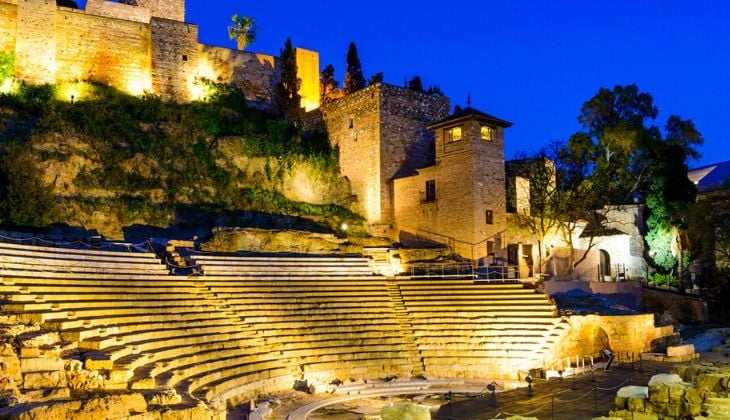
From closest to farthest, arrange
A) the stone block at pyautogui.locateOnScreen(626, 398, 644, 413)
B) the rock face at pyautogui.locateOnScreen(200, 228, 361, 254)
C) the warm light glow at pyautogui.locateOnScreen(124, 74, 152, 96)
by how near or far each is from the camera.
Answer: the stone block at pyautogui.locateOnScreen(626, 398, 644, 413), the rock face at pyautogui.locateOnScreen(200, 228, 361, 254), the warm light glow at pyautogui.locateOnScreen(124, 74, 152, 96)

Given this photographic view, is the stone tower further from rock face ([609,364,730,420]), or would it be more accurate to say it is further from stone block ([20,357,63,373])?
stone block ([20,357,63,373])

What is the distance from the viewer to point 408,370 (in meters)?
18.8

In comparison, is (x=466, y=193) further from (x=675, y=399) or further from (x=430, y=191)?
(x=675, y=399)

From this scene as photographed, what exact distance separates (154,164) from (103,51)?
9.47m

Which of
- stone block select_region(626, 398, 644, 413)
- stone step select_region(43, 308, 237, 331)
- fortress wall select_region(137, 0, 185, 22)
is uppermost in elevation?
fortress wall select_region(137, 0, 185, 22)

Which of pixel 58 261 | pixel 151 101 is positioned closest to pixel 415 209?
pixel 151 101

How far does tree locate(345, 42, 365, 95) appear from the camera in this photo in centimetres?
4434

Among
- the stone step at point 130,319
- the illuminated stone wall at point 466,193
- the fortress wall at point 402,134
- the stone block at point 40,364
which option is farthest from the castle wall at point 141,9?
the stone block at point 40,364

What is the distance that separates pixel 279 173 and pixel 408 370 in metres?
17.1

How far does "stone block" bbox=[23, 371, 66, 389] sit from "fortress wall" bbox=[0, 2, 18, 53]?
92.1ft

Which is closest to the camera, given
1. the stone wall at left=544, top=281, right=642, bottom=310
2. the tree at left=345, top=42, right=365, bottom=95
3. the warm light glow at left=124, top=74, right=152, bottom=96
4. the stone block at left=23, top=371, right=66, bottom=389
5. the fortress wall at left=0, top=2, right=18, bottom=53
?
the stone block at left=23, top=371, right=66, bottom=389

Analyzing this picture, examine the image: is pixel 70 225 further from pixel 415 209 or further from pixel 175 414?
pixel 175 414

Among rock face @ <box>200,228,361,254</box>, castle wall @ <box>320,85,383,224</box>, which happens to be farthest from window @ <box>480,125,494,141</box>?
rock face @ <box>200,228,361,254</box>

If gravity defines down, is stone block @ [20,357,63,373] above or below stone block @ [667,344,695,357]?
above
